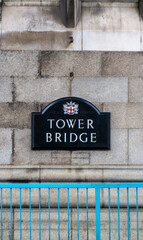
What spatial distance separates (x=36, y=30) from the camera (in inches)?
309

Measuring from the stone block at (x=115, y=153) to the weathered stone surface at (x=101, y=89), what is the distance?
67 cm

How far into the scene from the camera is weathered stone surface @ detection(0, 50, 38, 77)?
25.3 ft

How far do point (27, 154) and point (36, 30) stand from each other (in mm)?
2472

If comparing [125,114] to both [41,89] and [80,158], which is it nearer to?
[80,158]

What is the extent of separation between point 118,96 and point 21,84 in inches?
75.9

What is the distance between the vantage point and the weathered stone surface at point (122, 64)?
7781 mm

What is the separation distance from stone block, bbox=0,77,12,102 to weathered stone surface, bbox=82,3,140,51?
1678 mm

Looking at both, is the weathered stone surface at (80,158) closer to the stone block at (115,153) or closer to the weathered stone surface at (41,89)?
the stone block at (115,153)

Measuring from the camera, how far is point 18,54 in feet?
25.4

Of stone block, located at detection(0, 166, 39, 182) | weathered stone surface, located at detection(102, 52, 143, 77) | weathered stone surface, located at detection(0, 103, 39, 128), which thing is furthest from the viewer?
weathered stone surface, located at detection(102, 52, 143, 77)

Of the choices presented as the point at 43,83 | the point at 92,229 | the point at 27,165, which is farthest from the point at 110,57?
the point at 92,229

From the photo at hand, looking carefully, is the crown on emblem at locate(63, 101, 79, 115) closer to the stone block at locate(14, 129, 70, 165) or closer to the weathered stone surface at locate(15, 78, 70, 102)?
the weathered stone surface at locate(15, 78, 70, 102)

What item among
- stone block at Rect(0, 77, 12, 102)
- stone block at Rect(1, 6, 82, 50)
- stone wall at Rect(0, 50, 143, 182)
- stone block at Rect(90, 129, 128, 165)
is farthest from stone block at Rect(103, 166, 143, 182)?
stone block at Rect(1, 6, 82, 50)

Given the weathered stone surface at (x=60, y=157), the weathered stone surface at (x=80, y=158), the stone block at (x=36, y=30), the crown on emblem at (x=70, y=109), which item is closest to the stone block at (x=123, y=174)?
the weathered stone surface at (x=80, y=158)
